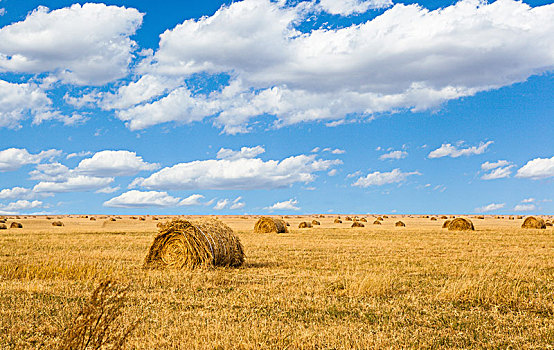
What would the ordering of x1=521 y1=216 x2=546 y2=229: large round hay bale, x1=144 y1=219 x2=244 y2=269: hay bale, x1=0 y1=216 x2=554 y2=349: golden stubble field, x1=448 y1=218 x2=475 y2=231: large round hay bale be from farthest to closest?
x1=521 y1=216 x2=546 y2=229: large round hay bale, x1=448 y1=218 x2=475 y2=231: large round hay bale, x1=144 y1=219 x2=244 y2=269: hay bale, x1=0 y1=216 x2=554 y2=349: golden stubble field

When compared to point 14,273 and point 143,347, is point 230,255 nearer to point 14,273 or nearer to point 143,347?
point 14,273

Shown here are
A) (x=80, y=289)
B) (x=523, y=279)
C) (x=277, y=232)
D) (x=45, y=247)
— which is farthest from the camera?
(x=277, y=232)

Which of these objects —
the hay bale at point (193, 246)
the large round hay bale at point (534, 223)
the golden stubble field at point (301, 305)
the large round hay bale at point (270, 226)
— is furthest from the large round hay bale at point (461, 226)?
the hay bale at point (193, 246)

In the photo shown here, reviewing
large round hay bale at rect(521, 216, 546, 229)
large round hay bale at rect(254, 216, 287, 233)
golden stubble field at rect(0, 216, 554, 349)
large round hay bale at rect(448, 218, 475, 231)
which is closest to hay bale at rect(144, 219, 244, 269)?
golden stubble field at rect(0, 216, 554, 349)

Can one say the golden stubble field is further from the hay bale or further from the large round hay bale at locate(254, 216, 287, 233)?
the large round hay bale at locate(254, 216, 287, 233)

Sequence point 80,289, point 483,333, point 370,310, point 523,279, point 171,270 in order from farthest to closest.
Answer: point 171,270 < point 523,279 < point 80,289 < point 370,310 < point 483,333

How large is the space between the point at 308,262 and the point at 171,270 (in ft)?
14.9

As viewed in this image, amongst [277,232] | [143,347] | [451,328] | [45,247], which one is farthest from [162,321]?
[277,232]

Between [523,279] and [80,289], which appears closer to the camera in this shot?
[80,289]

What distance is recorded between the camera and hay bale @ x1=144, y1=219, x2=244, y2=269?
1506cm

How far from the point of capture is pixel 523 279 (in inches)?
489

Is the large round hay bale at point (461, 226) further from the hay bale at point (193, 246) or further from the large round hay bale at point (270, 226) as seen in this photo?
the hay bale at point (193, 246)

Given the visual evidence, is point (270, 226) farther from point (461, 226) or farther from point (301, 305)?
point (301, 305)

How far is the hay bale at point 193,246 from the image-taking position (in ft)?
49.4
